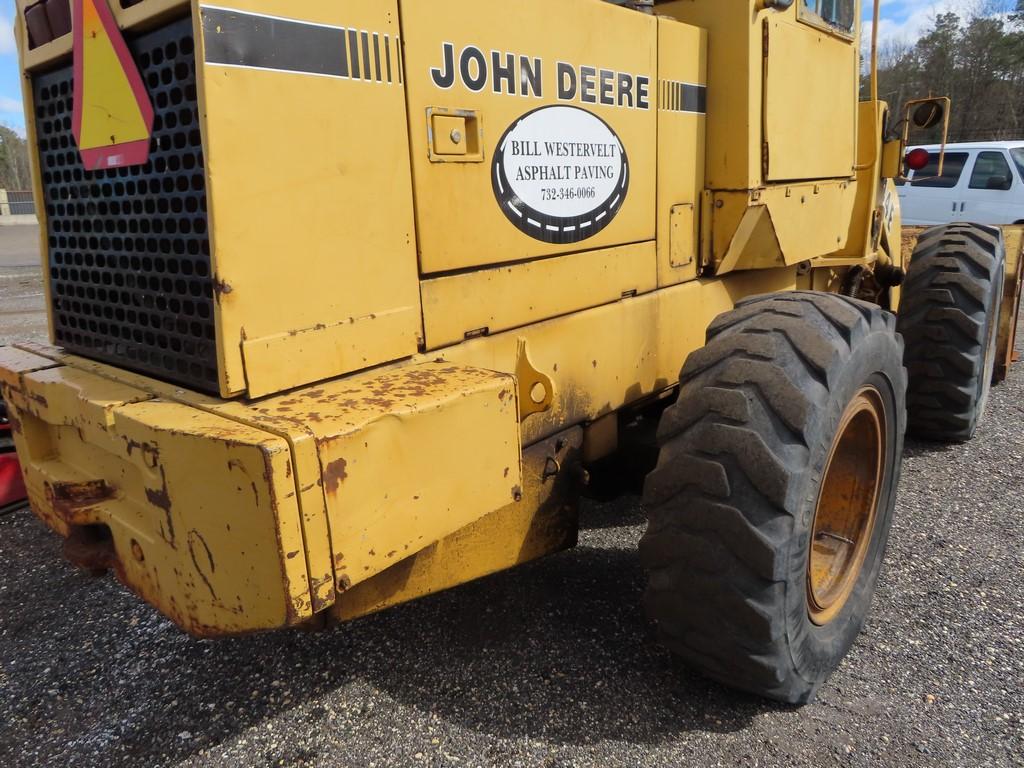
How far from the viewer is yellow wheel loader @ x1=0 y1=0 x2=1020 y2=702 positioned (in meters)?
1.69

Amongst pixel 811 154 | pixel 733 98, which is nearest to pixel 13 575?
pixel 733 98

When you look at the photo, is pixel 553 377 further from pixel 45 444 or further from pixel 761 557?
pixel 45 444

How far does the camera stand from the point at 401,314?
2.03 metres

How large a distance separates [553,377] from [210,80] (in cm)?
130

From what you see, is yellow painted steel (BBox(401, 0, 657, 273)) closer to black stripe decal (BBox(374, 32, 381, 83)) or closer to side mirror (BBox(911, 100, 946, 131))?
black stripe decal (BBox(374, 32, 381, 83))

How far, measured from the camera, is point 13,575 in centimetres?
348

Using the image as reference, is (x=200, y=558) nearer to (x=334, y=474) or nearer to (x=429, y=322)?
(x=334, y=474)

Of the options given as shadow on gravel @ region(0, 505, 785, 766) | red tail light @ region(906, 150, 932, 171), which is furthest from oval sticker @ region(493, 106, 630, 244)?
red tail light @ region(906, 150, 932, 171)

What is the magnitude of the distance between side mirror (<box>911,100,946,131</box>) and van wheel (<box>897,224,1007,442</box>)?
29.3 inches

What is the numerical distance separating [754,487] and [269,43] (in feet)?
5.13

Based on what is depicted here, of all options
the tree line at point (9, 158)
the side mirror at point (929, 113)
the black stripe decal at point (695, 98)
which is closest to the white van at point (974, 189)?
the side mirror at point (929, 113)

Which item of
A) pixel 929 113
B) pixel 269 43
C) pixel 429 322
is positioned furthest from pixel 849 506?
pixel 929 113

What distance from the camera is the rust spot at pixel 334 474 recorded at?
5.33ft

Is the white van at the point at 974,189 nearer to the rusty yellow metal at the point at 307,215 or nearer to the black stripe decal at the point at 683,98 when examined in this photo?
the black stripe decal at the point at 683,98
